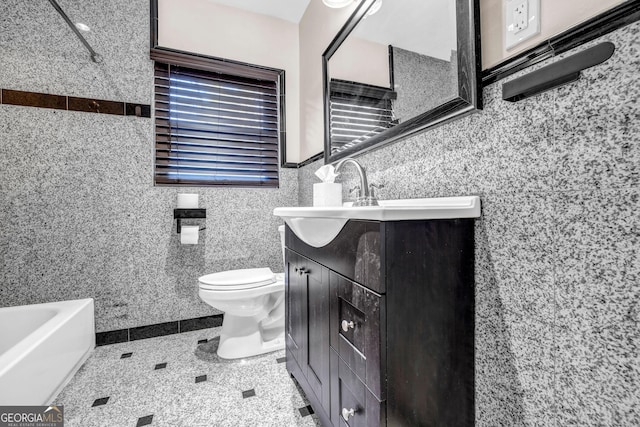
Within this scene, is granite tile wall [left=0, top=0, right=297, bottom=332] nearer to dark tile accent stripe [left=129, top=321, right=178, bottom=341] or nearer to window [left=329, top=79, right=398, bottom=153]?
dark tile accent stripe [left=129, top=321, right=178, bottom=341]

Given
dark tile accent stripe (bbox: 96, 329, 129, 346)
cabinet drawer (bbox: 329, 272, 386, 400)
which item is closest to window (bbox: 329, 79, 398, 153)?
cabinet drawer (bbox: 329, 272, 386, 400)

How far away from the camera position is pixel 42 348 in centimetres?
114

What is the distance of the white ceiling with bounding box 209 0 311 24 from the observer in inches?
79.3

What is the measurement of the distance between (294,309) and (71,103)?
1.82m

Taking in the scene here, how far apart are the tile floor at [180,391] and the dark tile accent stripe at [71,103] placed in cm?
149

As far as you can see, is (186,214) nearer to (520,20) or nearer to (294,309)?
(294,309)

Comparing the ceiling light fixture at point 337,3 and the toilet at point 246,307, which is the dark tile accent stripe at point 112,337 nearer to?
the toilet at point 246,307

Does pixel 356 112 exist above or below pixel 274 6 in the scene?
below

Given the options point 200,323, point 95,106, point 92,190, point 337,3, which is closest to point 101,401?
point 200,323

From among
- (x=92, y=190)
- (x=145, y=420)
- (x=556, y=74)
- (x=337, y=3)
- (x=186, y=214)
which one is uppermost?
(x=337, y=3)

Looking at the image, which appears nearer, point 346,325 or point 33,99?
point 346,325

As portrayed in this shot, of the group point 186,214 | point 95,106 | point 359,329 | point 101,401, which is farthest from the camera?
point 186,214

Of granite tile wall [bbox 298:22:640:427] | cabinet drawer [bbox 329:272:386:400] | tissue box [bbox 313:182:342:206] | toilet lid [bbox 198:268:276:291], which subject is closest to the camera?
granite tile wall [bbox 298:22:640:427]

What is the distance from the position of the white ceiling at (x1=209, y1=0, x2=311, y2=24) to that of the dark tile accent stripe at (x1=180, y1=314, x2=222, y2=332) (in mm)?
2280
